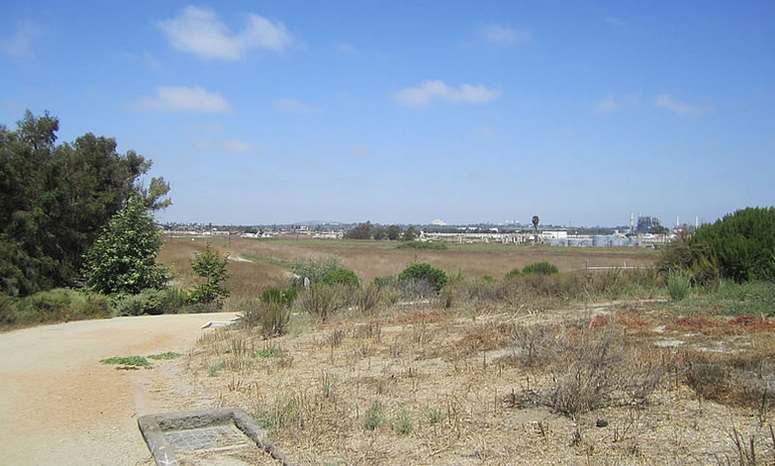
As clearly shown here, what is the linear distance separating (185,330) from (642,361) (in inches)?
458

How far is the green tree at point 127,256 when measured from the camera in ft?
77.6

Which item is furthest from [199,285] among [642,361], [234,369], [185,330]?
[642,361]

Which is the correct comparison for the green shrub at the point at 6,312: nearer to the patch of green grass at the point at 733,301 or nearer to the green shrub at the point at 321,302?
the green shrub at the point at 321,302

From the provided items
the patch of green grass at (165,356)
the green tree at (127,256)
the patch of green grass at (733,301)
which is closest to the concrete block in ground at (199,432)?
the patch of green grass at (165,356)

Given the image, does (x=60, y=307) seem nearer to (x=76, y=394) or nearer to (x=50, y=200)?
(x=50, y=200)

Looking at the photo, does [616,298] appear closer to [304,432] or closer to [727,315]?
[727,315]

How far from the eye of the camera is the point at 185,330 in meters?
16.4

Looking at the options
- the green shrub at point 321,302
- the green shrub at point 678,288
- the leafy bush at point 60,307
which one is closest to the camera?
the green shrub at point 678,288

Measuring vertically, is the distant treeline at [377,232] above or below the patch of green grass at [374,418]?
above

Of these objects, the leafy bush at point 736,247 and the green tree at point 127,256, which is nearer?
the leafy bush at point 736,247

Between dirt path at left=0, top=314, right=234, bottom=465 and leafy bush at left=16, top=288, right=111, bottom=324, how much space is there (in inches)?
75.3

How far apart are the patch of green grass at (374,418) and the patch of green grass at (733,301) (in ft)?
25.4

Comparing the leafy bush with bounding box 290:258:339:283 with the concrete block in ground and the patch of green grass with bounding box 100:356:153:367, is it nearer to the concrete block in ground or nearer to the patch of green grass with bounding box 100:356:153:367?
the patch of green grass with bounding box 100:356:153:367

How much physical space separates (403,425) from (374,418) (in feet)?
1.29
